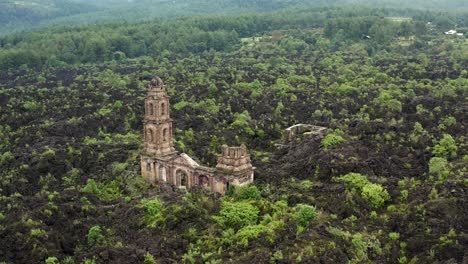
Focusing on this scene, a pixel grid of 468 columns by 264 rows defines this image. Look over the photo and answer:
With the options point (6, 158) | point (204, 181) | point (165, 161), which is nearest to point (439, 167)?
point (204, 181)

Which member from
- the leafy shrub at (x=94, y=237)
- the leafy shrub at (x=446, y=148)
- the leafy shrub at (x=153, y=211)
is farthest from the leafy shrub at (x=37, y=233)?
the leafy shrub at (x=446, y=148)

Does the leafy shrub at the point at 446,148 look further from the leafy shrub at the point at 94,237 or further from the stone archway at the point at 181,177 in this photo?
the leafy shrub at the point at 94,237

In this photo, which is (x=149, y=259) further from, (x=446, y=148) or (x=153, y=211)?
(x=446, y=148)

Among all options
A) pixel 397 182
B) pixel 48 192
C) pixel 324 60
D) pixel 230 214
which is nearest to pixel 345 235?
pixel 230 214

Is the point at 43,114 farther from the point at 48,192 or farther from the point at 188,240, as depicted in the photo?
the point at 188,240

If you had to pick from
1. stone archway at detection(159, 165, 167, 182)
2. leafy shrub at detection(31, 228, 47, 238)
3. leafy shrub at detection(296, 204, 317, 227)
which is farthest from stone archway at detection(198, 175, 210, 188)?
leafy shrub at detection(31, 228, 47, 238)
